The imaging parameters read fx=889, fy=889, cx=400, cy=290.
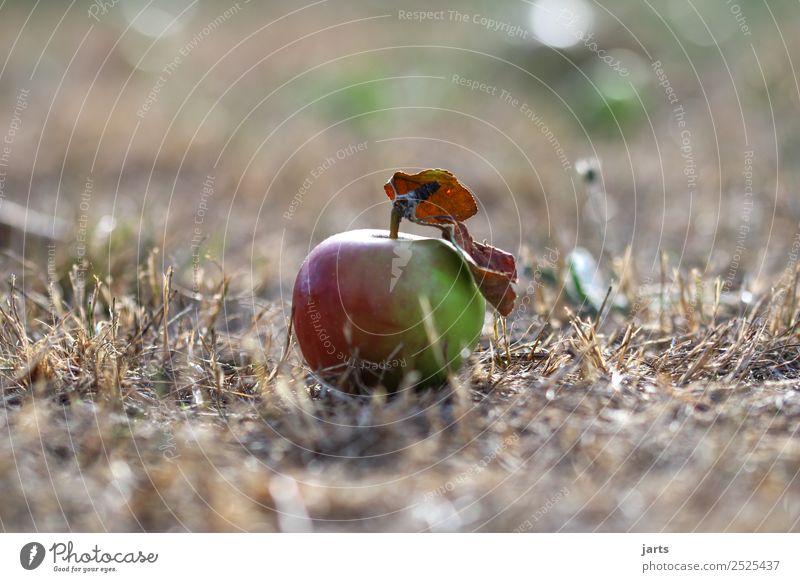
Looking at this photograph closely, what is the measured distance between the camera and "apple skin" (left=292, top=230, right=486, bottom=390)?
220 centimetres

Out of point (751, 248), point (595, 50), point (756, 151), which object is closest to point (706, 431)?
point (751, 248)

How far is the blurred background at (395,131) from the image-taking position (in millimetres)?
4344

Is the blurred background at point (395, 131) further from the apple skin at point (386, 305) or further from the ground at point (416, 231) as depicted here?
the apple skin at point (386, 305)

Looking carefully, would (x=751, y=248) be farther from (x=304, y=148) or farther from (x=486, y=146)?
(x=304, y=148)

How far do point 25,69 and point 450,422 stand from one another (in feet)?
24.3

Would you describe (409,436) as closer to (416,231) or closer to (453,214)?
(453,214)

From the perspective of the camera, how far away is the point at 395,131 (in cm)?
673

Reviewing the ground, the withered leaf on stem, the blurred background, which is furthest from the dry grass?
the blurred background

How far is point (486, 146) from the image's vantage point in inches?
257

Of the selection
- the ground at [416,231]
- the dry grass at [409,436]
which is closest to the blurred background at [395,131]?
the ground at [416,231]
